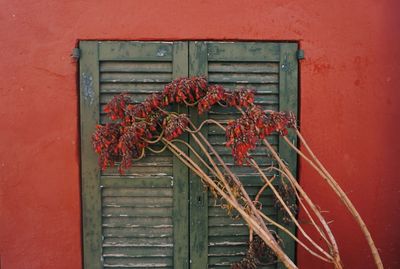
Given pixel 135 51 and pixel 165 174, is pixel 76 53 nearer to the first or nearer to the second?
pixel 135 51

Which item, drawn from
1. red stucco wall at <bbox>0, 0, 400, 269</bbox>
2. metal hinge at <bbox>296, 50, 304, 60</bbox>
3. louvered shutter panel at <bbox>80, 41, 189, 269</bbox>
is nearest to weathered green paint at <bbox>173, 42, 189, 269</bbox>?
louvered shutter panel at <bbox>80, 41, 189, 269</bbox>

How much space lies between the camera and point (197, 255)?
9.11ft

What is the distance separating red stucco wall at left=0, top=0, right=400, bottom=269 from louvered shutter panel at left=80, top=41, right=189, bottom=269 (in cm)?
8

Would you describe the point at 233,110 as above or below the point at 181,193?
above

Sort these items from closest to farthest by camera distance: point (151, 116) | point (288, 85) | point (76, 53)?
1. point (151, 116)
2. point (76, 53)
3. point (288, 85)

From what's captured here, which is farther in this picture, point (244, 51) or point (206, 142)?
point (244, 51)

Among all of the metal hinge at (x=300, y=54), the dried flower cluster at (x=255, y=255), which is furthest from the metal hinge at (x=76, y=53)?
the dried flower cluster at (x=255, y=255)

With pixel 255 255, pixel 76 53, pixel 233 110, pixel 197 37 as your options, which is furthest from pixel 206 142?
pixel 76 53

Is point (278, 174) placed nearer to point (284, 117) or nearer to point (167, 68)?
point (284, 117)

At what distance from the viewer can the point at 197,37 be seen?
2.70 meters

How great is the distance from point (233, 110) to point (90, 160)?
1.01 metres

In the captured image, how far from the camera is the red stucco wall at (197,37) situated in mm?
2678

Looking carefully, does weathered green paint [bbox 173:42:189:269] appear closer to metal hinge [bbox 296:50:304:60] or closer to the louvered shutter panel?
the louvered shutter panel

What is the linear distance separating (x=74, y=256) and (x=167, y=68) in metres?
1.41
